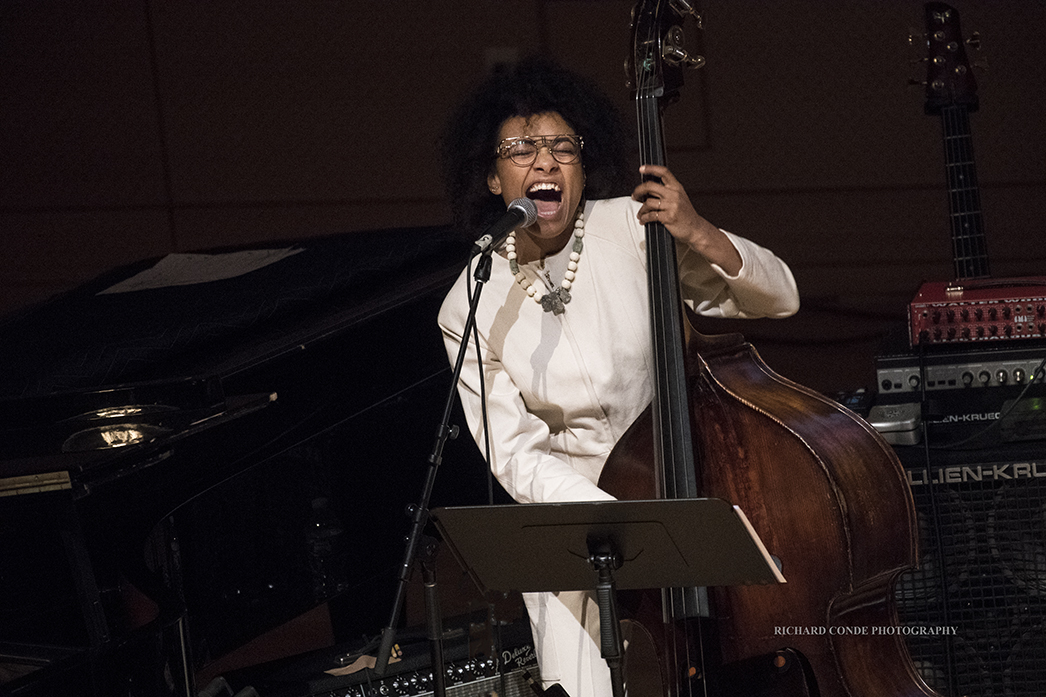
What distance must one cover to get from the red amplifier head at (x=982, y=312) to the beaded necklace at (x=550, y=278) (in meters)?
0.76

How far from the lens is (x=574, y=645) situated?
6.55ft

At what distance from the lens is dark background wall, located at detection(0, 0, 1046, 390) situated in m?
3.65

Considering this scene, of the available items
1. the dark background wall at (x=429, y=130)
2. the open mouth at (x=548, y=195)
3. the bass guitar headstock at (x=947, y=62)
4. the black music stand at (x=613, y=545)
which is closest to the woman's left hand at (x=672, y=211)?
the open mouth at (x=548, y=195)

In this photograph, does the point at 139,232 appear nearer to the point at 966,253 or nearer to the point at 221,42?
the point at 221,42

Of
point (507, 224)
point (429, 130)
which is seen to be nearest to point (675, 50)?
point (507, 224)

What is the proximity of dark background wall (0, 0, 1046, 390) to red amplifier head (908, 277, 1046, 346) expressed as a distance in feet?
4.57

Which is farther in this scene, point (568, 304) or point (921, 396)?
point (921, 396)

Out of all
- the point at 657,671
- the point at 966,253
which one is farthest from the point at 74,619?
the point at 966,253

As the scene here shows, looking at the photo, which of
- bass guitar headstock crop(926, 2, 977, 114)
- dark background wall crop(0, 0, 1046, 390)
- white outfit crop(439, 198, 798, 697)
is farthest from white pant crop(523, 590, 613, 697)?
dark background wall crop(0, 0, 1046, 390)

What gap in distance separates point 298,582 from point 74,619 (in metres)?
0.50

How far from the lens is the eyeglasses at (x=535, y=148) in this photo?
2066mm

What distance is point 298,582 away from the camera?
237 cm

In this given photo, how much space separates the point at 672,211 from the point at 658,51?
312 millimetres

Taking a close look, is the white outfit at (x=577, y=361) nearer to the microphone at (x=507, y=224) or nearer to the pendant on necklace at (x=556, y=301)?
the pendant on necklace at (x=556, y=301)
